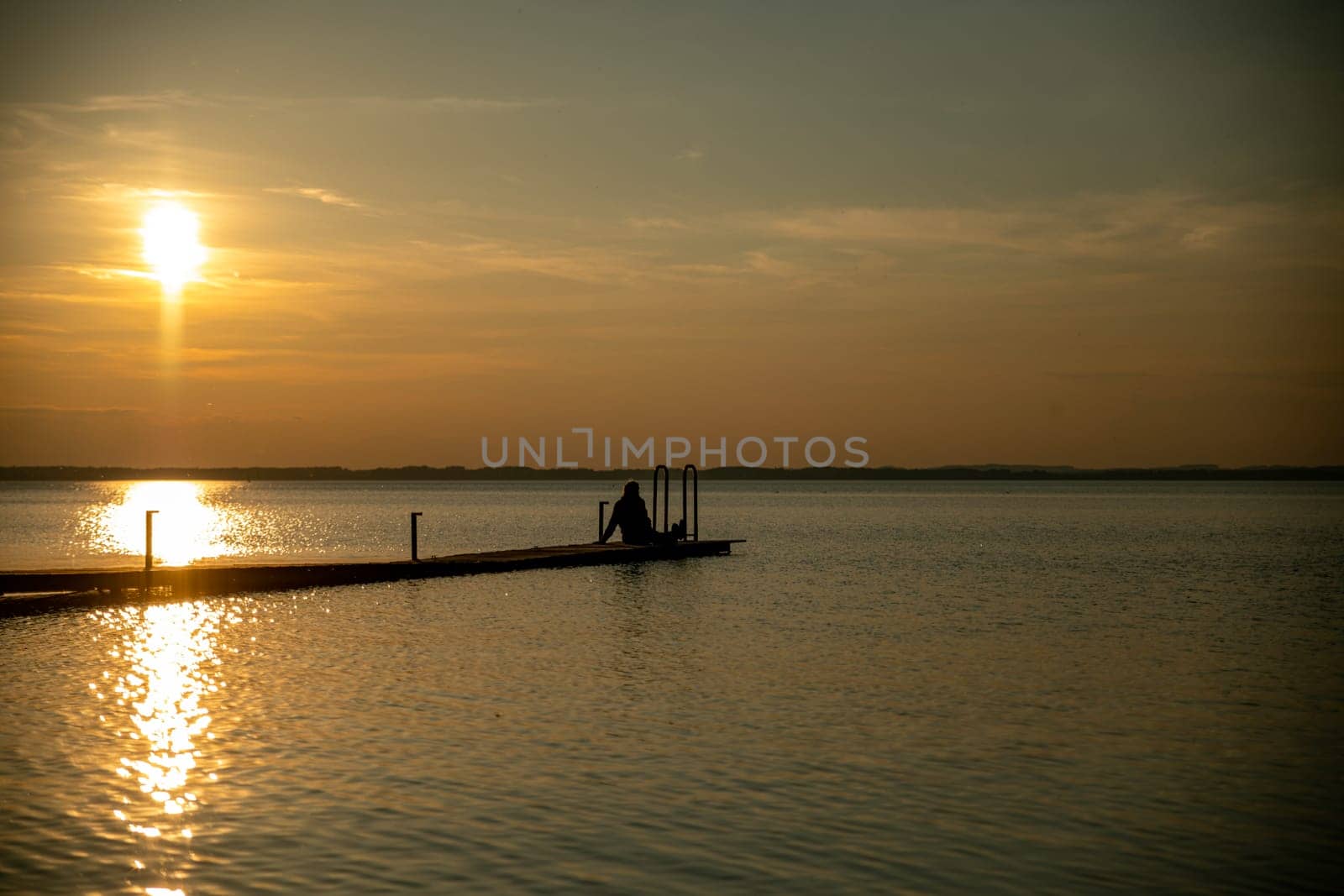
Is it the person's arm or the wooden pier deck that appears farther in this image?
the person's arm

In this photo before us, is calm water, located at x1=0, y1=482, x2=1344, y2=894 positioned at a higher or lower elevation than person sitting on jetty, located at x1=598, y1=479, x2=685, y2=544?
lower

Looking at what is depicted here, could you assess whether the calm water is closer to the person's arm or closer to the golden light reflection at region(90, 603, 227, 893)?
the golden light reflection at region(90, 603, 227, 893)

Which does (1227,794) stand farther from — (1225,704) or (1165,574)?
(1165,574)

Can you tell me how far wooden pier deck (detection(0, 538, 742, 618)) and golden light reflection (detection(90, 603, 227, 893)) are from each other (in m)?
3.02

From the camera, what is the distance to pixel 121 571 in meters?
32.9

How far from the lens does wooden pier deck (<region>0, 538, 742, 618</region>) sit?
31.5m

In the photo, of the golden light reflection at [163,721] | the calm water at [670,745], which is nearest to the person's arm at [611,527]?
the calm water at [670,745]

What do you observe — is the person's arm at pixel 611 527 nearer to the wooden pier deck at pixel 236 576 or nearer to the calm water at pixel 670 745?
the wooden pier deck at pixel 236 576

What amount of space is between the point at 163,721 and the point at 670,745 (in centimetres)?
666

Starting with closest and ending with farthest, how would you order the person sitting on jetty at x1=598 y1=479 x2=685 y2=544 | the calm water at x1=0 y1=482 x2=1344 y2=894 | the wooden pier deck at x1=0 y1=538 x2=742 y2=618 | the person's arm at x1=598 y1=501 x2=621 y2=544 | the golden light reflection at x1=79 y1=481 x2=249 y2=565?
the calm water at x1=0 y1=482 x2=1344 y2=894, the wooden pier deck at x1=0 y1=538 x2=742 y2=618, the person's arm at x1=598 y1=501 x2=621 y2=544, the person sitting on jetty at x1=598 y1=479 x2=685 y2=544, the golden light reflection at x1=79 y1=481 x2=249 y2=565

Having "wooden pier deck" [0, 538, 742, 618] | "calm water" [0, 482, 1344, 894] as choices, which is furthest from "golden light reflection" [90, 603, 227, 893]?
"wooden pier deck" [0, 538, 742, 618]

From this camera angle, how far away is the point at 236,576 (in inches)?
1368

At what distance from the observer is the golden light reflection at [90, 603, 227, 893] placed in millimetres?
11125

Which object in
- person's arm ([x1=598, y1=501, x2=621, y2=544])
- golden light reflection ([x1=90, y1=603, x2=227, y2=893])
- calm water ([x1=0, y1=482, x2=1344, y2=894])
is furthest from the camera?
person's arm ([x1=598, y1=501, x2=621, y2=544])
